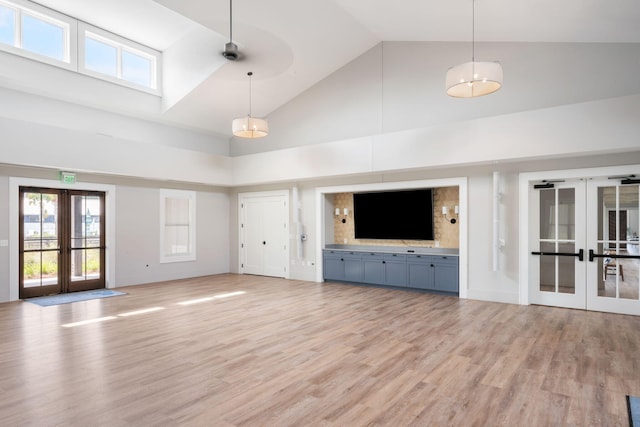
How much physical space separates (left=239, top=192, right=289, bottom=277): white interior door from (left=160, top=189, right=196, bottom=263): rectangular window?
1361 millimetres

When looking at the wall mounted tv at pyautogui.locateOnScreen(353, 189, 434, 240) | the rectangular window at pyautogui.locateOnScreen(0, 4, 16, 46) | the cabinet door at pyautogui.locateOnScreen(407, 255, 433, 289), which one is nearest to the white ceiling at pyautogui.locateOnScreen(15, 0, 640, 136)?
the rectangular window at pyautogui.locateOnScreen(0, 4, 16, 46)

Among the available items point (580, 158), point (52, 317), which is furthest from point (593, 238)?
point (52, 317)

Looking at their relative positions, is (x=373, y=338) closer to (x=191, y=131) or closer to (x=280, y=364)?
(x=280, y=364)

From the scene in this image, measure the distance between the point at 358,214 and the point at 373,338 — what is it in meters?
4.53

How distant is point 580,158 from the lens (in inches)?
239

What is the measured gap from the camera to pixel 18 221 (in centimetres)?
707

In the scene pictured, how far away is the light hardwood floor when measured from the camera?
2.87 m

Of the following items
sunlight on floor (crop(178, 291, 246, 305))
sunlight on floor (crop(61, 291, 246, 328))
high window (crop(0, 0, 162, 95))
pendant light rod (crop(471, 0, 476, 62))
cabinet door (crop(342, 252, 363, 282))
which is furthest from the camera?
cabinet door (crop(342, 252, 363, 282))

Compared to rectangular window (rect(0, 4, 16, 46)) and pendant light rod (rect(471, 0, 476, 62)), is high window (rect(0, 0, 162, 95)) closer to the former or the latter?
rectangular window (rect(0, 4, 16, 46))

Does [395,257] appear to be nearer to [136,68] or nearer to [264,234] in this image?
[264,234]

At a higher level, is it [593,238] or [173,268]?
[593,238]

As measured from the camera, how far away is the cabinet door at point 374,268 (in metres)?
8.18

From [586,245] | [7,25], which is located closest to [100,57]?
[7,25]

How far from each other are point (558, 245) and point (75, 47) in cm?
930
